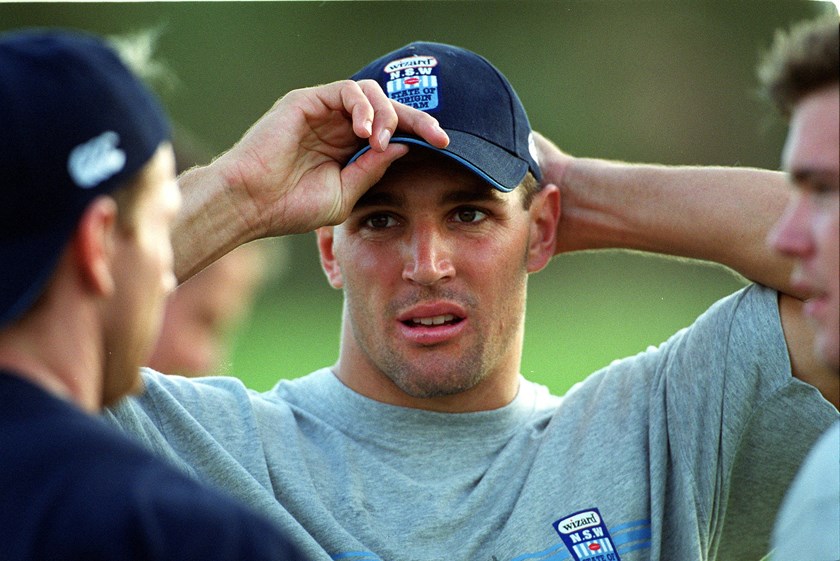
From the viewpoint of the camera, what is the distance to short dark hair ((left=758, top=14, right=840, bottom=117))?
1.64 meters

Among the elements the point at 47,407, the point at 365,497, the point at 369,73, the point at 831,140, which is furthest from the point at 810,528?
the point at 369,73

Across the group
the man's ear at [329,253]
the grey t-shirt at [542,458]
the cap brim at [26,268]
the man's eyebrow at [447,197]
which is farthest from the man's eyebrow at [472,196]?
the cap brim at [26,268]

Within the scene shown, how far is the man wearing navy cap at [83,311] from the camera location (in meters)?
1.20

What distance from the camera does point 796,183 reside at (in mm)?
1635

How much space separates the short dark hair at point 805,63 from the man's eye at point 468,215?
0.93 metres

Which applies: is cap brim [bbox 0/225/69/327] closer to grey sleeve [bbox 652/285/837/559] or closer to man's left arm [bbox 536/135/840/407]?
grey sleeve [bbox 652/285/837/559]

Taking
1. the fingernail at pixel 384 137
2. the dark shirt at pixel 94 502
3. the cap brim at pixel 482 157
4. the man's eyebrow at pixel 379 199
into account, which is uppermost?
the fingernail at pixel 384 137

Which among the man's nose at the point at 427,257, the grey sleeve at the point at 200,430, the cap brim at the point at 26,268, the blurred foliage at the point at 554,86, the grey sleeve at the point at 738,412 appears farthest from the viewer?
the blurred foliage at the point at 554,86

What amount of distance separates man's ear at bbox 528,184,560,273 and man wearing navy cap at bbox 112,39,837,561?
0.03 feet

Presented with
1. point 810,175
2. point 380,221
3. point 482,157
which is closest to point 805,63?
point 810,175

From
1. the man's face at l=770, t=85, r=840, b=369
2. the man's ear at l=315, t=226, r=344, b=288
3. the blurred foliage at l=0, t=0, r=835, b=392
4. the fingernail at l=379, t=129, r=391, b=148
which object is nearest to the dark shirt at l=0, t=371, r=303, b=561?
the man's face at l=770, t=85, r=840, b=369

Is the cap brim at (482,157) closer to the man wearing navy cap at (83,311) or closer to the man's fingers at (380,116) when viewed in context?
the man's fingers at (380,116)

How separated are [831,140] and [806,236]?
0.44ft

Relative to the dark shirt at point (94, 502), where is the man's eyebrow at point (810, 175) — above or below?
above
